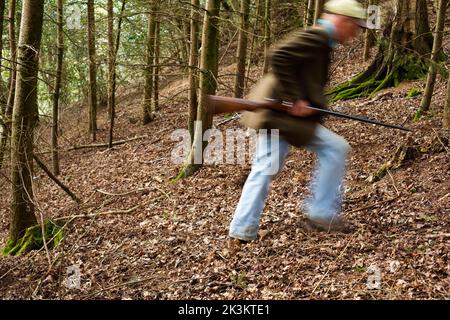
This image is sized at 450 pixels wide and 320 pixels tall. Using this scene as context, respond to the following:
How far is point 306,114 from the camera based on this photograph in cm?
438

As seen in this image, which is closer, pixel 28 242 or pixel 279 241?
pixel 279 241

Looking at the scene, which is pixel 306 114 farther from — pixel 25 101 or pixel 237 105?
pixel 25 101

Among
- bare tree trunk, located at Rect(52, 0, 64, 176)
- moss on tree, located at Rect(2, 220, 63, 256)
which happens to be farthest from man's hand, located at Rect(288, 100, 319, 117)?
bare tree trunk, located at Rect(52, 0, 64, 176)

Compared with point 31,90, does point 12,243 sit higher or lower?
lower

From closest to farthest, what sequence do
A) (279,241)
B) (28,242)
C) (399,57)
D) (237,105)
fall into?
1. (237,105)
2. (279,241)
3. (28,242)
4. (399,57)

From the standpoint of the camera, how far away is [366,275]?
4.39 meters

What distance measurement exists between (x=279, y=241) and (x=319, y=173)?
1.21 meters

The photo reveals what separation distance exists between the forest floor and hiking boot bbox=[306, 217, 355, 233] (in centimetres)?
12

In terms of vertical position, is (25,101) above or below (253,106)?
below

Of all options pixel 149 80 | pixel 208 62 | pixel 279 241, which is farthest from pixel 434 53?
pixel 149 80

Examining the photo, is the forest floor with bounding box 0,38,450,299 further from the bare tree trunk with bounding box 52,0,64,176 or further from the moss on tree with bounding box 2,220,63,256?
the bare tree trunk with bounding box 52,0,64,176
